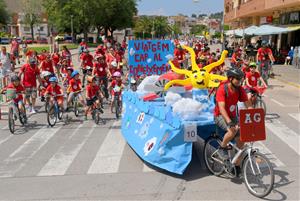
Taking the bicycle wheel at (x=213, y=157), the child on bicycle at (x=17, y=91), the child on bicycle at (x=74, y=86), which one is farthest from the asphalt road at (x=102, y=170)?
the child on bicycle at (x=74, y=86)

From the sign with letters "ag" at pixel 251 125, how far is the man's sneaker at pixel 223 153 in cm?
72

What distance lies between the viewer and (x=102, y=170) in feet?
24.8

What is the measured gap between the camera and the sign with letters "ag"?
19.9ft

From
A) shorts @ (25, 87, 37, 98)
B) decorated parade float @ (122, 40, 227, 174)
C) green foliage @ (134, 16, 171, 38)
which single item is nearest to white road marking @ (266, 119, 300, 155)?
decorated parade float @ (122, 40, 227, 174)

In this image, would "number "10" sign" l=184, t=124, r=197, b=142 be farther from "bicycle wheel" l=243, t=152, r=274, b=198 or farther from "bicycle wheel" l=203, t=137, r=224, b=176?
"bicycle wheel" l=243, t=152, r=274, b=198

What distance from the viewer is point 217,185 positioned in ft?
22.0

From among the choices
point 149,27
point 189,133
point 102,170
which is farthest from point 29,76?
point 149,27

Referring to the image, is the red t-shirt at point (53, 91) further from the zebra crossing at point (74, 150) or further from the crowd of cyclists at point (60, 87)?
the zebra crossing at point (74, 150)

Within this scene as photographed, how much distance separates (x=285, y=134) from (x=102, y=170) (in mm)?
5183

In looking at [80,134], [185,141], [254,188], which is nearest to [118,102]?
[80,134]

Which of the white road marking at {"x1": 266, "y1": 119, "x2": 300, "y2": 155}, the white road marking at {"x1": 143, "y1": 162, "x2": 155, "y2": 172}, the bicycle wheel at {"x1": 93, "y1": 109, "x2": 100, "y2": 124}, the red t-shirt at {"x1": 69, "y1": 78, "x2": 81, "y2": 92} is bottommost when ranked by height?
the white road marking at {"x1": 266, "y1": 119, "x2": 300, "y2": 155}

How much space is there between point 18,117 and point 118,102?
3007 millimetres

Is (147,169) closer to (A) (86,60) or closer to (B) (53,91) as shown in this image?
(B) (53,91)

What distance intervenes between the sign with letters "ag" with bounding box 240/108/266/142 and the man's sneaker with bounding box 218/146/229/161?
715 millimetres
